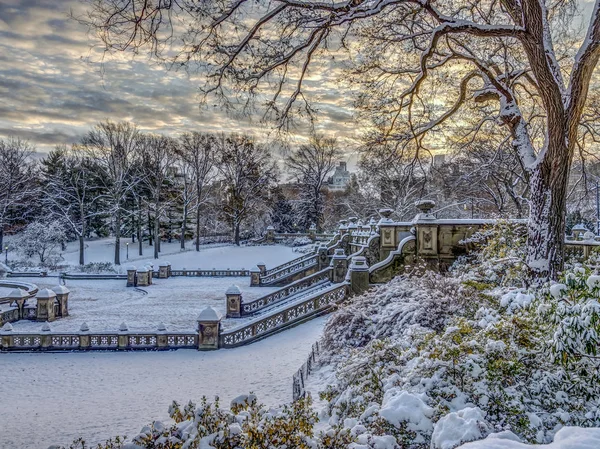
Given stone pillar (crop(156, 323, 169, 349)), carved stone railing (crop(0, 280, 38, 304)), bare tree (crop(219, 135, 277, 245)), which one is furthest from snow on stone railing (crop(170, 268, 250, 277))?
stone pillar (crop(156, 323, 169, 349))

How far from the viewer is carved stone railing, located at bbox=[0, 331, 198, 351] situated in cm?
1270

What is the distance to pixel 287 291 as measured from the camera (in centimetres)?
1892

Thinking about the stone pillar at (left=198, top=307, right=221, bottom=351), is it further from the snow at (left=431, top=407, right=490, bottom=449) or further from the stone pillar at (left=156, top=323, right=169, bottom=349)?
the snow at (left=431, top=407, right=490, bottom=449)

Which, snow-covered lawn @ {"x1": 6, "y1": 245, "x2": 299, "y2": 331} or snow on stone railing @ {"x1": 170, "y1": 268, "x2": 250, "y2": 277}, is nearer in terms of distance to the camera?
snow-covered lawn @ {"x1": 6, "y1": 245, "x2": 299, "y2": 331}

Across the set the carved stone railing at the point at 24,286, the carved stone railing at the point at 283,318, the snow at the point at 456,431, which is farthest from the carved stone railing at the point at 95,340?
the snow at the point at 456,431

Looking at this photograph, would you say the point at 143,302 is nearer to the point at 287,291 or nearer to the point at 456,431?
the point at 287,291

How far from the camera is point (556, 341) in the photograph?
3670mm

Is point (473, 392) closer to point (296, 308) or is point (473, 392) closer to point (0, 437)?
A: point (0, 437)

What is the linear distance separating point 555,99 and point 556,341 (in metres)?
5.06

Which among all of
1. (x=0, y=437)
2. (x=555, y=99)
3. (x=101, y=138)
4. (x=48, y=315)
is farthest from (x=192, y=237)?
(x=555, y=99)

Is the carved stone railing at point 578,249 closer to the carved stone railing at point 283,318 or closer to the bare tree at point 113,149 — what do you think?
the carved stone railing at point 283,318

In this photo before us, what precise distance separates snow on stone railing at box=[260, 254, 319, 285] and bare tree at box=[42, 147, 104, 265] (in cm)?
1850

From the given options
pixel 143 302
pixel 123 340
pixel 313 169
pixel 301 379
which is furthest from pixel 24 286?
pixel 313 169

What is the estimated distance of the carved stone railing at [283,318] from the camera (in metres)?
12.7
